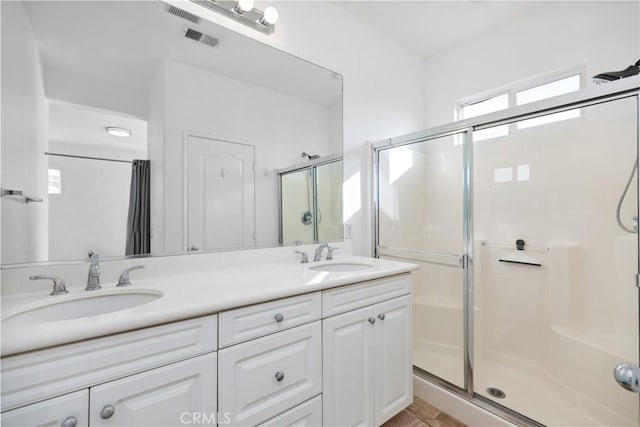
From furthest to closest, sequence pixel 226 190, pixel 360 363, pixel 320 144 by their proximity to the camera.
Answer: pixel 320 144, pixel 226 190, pixel 360 363

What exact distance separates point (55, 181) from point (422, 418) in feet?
7.30

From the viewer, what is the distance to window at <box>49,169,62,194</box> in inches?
45.6

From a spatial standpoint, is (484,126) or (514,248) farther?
(514,248)

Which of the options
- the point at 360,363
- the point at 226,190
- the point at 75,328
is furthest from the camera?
the point at 226,190

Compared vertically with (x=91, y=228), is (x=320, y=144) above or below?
above

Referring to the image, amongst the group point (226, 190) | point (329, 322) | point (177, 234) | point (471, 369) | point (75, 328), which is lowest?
point (471, 369)

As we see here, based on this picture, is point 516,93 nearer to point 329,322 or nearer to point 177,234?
point 329,322

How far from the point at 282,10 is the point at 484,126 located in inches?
57.1

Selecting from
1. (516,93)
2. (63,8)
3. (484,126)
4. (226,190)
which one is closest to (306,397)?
(226,190)

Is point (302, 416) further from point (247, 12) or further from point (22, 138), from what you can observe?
point (247, 12)

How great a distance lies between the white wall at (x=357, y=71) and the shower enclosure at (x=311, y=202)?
122 millimetres

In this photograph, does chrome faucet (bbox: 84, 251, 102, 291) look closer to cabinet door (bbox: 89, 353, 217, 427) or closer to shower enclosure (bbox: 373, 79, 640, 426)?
cabinet door (bbox: 89, 353, 217, 427)

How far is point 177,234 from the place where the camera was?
141cm

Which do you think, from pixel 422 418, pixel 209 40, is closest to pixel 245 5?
pixel 209 40
